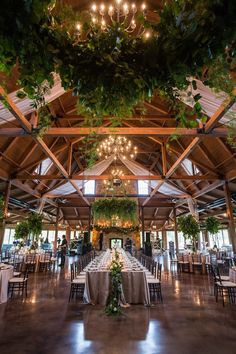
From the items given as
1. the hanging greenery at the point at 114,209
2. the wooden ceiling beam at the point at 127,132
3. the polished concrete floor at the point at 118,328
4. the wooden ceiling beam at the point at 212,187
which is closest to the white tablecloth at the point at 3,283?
the polished concrete floor at the point at 118,328

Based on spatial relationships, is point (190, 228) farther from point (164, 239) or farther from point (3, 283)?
point (164, 239)

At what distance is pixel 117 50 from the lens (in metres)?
1.07

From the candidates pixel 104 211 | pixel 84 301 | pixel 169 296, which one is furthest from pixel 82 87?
pixel 104 211

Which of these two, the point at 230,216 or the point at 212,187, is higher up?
the point at 212,187

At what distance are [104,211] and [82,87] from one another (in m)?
9.46

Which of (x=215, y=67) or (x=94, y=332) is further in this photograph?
(x=94, y=332)

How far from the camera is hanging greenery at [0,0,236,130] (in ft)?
2.88

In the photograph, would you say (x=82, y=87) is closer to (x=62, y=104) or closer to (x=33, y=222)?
(x=62, y=104)

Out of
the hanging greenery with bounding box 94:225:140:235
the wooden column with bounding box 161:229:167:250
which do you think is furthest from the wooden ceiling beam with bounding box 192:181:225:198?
the wooden column with bounding box 161:229:167:250

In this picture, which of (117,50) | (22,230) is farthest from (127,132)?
(22,230)

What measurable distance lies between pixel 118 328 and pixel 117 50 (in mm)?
4081

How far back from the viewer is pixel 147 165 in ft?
53.9

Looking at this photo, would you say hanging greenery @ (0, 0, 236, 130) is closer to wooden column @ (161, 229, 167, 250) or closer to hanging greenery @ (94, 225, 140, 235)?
hanging greenery @ (94, 225, 140, 235)

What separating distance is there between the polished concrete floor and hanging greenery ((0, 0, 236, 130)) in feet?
11.0
